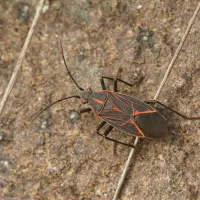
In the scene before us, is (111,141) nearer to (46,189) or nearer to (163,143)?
(163,143)

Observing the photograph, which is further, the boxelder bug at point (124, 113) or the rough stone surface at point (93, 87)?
the rough stone surface at point (93, 87)

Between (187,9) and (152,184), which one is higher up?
(187,9)

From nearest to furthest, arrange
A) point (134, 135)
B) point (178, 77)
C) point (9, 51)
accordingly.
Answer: point (134, 135)
point (178, 77)
point (9, 51)

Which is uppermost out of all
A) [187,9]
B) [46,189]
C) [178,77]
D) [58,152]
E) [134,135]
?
[187,9]

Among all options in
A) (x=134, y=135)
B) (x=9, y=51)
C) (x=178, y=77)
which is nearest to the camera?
(x=134, y=135)

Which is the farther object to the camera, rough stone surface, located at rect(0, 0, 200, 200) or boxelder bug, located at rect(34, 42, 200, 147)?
rough stone surface, located at rect(0, 0, 200, 200)

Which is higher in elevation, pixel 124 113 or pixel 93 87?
pixel 93 87

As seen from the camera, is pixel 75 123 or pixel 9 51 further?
pixel 9 51

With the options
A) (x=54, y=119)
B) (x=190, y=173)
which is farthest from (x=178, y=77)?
(x=54, y=119)
